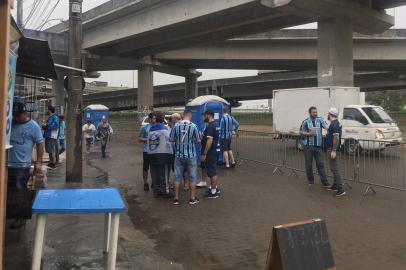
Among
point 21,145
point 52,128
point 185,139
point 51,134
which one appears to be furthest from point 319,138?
point 51,134

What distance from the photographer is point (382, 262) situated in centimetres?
595

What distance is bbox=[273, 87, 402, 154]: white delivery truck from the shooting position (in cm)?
1828

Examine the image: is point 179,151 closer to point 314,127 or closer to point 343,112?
point 314,127

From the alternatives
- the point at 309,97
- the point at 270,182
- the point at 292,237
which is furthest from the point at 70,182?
the point at 309,97

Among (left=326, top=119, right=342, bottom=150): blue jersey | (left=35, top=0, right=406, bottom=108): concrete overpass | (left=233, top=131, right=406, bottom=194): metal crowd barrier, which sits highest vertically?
(left=35, top=0, right=406, bottom=108): concrete overpass

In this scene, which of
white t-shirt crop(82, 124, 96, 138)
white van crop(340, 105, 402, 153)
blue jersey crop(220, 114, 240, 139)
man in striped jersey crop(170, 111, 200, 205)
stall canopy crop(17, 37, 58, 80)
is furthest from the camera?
white t-shirt crop(82, 124, 96, 138)

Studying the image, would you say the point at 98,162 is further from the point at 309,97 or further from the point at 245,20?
the point at 245,20

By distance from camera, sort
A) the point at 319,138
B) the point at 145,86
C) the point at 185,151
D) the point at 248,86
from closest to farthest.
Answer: the point at 185,151, the point at 319,138, the point at 145,86, the point at 248,86

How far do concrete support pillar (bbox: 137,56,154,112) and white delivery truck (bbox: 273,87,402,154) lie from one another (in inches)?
932

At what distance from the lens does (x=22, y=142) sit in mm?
6828

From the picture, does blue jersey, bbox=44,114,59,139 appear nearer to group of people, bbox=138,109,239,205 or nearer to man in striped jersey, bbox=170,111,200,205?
group of people, bbox=138,109,239,205

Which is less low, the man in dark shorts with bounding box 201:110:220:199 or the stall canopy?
the stall canopy

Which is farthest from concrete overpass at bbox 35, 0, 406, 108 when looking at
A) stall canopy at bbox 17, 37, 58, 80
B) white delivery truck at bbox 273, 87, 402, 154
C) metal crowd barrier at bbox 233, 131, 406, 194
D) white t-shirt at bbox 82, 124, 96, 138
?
stall canopy at bbox 17, 37, 58, 80

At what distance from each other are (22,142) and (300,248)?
4.14 meters
